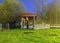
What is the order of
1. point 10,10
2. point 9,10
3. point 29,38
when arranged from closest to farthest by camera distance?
point 29,38 < point 9,10 < point 10,10

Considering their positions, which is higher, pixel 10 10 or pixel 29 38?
pixel 10 10

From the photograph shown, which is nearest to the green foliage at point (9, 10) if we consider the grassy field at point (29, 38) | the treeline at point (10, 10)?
the treeline at point (10, 10)

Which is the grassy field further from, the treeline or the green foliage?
the green foliage

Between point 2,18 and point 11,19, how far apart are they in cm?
109

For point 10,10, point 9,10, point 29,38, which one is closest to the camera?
point 29,38

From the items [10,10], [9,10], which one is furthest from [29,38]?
[10,10]

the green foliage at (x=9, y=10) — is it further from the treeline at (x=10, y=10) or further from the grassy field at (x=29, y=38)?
the grassy field at (x=29, y=38)

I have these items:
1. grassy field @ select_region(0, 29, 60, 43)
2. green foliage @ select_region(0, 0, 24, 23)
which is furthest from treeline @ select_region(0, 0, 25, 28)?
grassy field @ select_region(0, 29, 60, 43)

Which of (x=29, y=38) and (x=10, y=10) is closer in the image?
(x=29, y=38)

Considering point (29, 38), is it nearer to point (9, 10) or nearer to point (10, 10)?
point (9, 10)

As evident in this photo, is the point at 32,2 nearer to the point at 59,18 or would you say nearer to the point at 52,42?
the point at 59,18

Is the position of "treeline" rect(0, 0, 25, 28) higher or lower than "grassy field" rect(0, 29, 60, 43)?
higher

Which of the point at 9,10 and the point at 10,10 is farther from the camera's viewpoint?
the point at 10,10

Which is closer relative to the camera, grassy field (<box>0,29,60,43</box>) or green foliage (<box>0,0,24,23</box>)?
grassy field (<box>0,29,60,43</box>)
